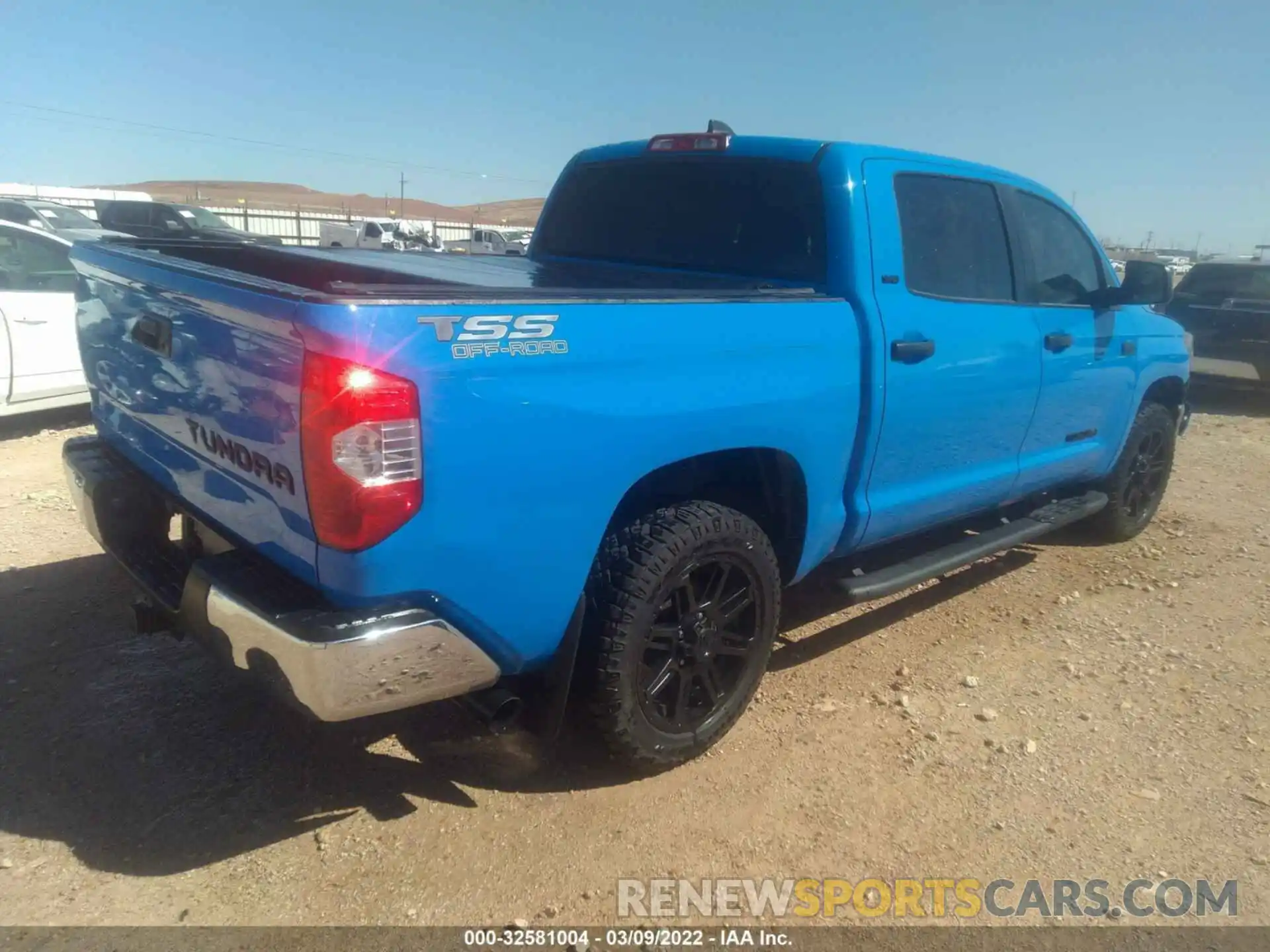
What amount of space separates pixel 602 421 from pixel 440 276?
0.98m

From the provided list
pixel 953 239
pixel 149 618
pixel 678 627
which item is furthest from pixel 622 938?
pixel 953 239

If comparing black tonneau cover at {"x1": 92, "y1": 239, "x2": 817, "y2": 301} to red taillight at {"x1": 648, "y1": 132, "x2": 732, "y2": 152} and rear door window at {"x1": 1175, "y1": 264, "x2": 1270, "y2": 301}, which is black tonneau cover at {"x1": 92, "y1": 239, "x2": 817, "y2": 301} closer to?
red taillight at {"x1": 648, "y1": 132, "x2": 732, "y2": 152}

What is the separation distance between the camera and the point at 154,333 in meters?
2.68

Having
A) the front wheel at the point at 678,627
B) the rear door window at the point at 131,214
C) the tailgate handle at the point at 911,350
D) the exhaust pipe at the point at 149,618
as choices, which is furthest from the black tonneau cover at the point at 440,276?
the rear door window at the point at 131,214

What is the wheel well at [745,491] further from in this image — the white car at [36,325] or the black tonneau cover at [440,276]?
the white car at [36,325]

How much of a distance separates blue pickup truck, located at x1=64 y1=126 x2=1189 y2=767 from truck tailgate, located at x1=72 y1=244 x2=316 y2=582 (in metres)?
0.01

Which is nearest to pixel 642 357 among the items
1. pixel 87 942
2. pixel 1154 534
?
pixel 87 942

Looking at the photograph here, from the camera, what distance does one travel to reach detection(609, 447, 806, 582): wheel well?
297 cm

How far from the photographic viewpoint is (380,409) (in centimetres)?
207

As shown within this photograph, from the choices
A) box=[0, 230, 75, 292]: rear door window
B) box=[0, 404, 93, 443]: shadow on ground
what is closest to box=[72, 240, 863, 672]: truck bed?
box=[0, 230, 75, 292]: rear door window

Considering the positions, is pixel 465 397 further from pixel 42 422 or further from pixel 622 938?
pixel 42 422

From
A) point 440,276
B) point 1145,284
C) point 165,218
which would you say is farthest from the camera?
point 165,218

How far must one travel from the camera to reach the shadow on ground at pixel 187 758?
268 centimetres

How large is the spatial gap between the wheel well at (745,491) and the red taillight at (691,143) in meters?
1.47
